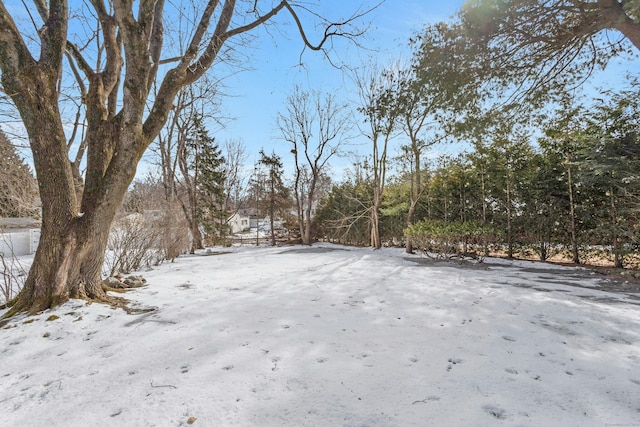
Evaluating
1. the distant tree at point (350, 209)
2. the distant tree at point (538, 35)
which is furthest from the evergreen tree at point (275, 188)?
the distant tree at point (538, 35)

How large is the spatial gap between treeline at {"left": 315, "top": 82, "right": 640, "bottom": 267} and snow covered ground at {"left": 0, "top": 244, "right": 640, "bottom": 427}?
2908mm

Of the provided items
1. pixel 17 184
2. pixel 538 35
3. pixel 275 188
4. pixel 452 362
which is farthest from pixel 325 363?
pixel 275 188

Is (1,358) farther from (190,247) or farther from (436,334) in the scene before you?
(190,247)

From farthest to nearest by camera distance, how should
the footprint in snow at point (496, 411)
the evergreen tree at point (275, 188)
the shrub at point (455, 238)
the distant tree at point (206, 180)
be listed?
the evergreen tree at point (275, 188)
the distant tree at point (206, 180)
the shrub at point (455, 238)
the footprint in snow at point (496, 411)

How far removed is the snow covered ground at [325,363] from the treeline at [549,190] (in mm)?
2908

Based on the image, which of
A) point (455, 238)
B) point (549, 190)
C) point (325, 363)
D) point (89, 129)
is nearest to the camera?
point (325, 363)

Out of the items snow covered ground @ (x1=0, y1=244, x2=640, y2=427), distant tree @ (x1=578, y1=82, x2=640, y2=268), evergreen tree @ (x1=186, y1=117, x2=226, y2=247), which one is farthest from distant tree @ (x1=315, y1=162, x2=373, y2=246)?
snow covered ground @ (x1=0, y1=244, x2=640, y2=427)

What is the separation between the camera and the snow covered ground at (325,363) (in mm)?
1353

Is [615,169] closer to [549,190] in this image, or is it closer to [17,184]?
[549,190]

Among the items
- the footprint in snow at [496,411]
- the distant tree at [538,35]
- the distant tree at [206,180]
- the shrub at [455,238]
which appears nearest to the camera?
the footprint in snow at [496,411]

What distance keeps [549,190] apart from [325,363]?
735 centimetres

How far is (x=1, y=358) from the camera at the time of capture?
74.4 inches

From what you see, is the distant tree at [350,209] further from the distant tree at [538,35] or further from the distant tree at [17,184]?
the distant tree at [17,184]

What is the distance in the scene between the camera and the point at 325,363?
1807 mm
